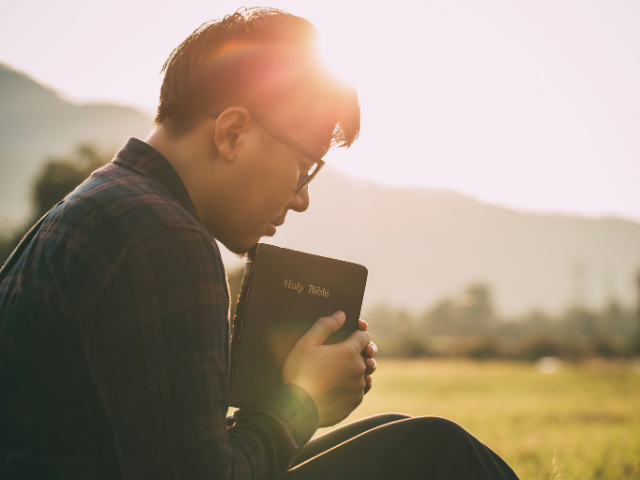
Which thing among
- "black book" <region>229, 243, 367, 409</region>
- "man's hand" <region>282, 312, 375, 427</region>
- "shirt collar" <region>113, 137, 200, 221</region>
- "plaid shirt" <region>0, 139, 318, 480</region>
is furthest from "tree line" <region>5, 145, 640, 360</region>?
"plaid shirt" <region>0, 139, 318, 480</region>

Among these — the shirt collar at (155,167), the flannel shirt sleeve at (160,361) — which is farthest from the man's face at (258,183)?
the flannel shirt sleeve at (160,361)

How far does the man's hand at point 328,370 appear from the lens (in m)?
1.40

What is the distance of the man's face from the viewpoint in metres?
1.52

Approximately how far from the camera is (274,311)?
162 centimetres

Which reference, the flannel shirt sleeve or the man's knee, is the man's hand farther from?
the flannel shirt sleeve

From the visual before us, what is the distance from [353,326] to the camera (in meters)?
1.74

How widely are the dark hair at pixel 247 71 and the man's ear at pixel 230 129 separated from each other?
101 mm

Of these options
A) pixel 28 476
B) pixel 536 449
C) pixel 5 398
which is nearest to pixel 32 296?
pixel 5 398

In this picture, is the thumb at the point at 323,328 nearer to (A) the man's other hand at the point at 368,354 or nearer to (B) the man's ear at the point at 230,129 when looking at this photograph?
(A) the man's other hand at the point at 368,354

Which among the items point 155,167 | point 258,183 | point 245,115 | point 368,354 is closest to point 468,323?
point 368,354

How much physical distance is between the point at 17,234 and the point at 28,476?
27.2 metres

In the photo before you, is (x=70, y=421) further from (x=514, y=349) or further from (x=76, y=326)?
(x=514, y=349)

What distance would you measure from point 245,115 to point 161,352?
0.78 m

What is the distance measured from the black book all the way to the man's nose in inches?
8.7
